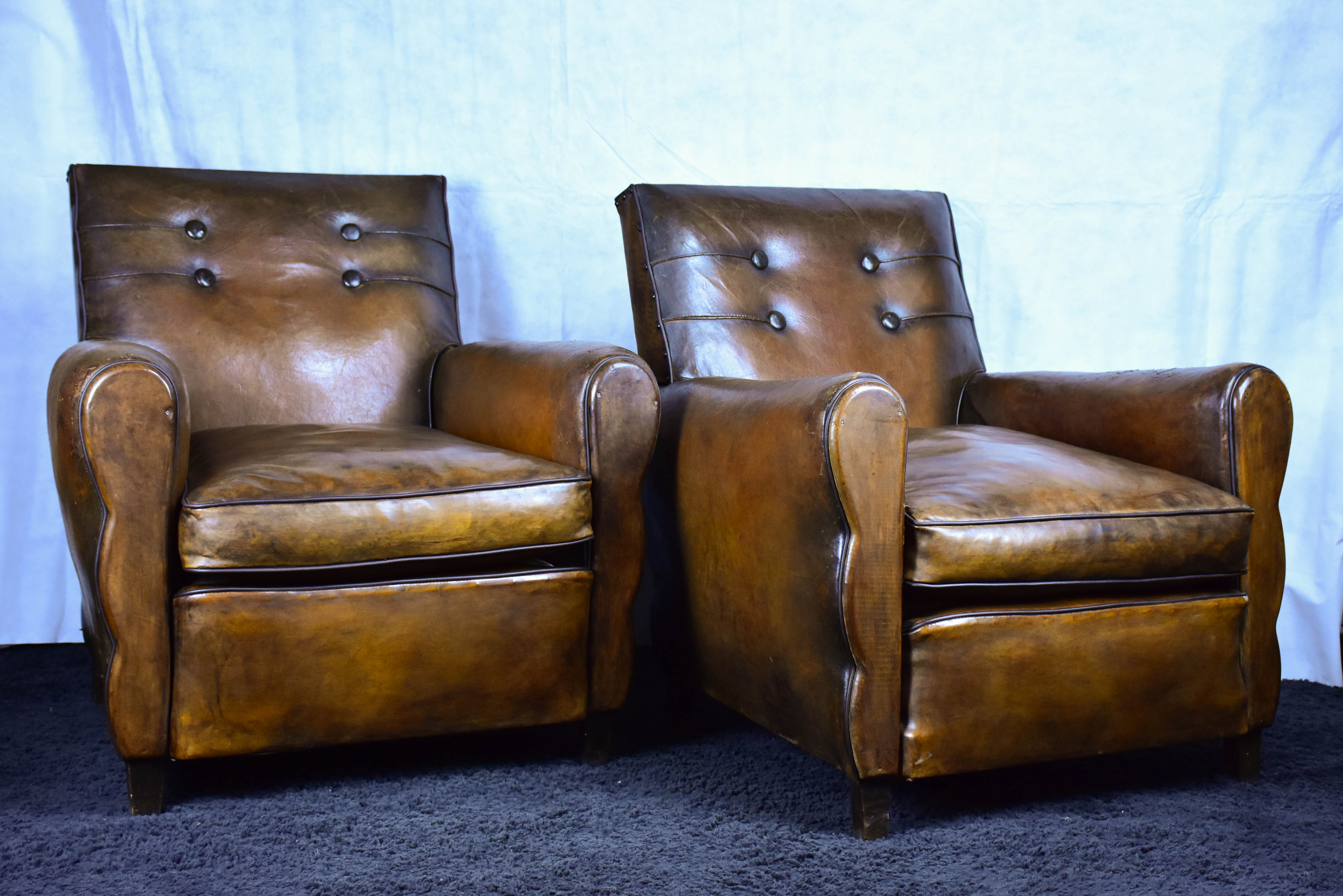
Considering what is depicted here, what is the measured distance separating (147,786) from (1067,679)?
1.22 metres

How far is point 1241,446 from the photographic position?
161 centimetres

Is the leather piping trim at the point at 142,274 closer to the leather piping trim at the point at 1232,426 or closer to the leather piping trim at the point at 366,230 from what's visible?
the leather piping trim at the point at 366,230

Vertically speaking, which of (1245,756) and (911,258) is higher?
(911,258)

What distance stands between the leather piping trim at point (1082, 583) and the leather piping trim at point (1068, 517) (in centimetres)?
7

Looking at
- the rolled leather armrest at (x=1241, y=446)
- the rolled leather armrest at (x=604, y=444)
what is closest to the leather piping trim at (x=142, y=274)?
the rolled leather armrest at (x=604, y=444)

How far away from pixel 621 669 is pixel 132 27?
1730mm

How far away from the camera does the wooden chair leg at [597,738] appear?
1.73m

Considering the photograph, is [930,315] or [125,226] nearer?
[125,226]

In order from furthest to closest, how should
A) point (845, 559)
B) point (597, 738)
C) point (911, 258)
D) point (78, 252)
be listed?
point (911, 258) < point (78, 252) < point (597, 738) < point (845, 559)

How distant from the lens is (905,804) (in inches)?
61.6

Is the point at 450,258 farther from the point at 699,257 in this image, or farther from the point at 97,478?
the point at 97,478

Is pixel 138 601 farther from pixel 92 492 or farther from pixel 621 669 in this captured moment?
pixel 621 669

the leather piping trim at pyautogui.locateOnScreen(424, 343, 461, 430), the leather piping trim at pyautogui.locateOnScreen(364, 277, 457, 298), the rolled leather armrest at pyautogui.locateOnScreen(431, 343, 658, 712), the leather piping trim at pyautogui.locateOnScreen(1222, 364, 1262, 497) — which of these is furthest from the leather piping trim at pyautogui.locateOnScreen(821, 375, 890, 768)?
the leather piping trim at pyautogui.locateOnScreen(364, 277, 457, 298)

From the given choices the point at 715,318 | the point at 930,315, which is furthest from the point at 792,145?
the point at 715,318
